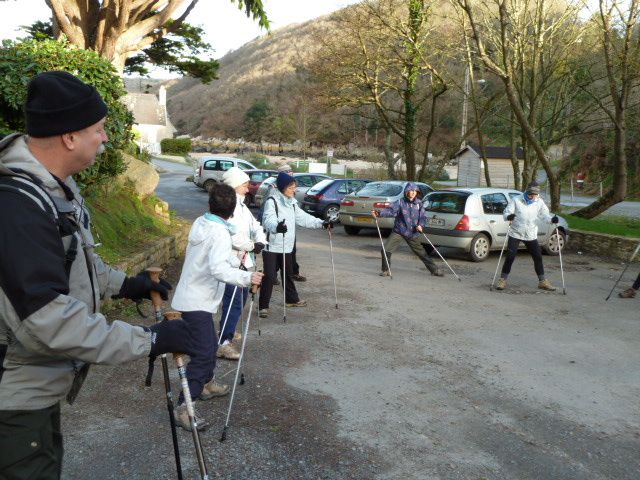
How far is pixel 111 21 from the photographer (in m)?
14.2

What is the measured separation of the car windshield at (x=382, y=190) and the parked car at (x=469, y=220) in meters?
2.66

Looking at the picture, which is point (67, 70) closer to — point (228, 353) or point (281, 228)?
point (281, 228)

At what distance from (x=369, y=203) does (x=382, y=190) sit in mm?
592

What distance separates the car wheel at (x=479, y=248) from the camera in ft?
44.7

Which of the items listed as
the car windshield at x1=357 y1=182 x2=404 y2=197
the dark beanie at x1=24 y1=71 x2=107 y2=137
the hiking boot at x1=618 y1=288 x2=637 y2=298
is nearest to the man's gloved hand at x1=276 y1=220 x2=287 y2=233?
the dark beanie at x1=24 y1=71 x2=107 y2=137

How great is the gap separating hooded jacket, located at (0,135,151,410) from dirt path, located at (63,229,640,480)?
2130mm

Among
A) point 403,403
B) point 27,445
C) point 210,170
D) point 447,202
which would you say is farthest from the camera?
point 210,170

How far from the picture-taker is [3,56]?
8.05 meters

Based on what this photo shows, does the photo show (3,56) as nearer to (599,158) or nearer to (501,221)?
(501,221)

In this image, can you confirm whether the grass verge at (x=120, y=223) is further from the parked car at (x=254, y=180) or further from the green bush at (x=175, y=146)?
the green bush at (x=175, y=146)

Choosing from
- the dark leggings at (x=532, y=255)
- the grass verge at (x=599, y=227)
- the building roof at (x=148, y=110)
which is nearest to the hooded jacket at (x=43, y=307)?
the dark leggings at (x=532, y=255)

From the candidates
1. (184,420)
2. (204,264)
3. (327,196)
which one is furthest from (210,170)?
(184,420)

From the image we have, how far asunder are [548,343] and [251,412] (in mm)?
4106

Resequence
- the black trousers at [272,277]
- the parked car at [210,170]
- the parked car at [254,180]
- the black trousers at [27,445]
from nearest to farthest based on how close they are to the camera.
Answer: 1. the black trousers at [27,445]
2. the black trousers at [272,277]
3. the parked car at [254,180]
4. the parked car at [210,170]
